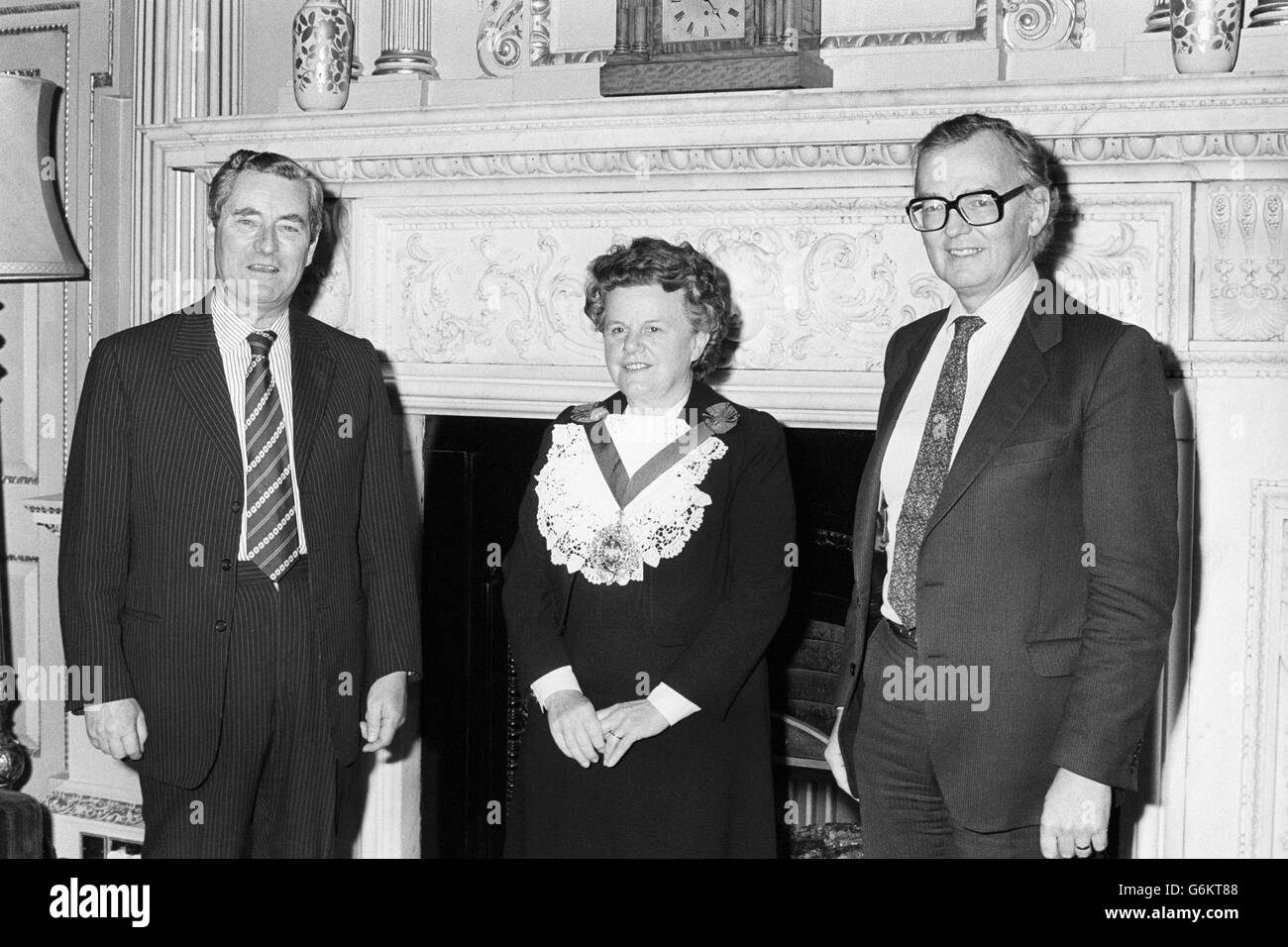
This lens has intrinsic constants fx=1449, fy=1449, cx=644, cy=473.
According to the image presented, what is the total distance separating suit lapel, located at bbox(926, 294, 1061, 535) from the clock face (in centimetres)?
102

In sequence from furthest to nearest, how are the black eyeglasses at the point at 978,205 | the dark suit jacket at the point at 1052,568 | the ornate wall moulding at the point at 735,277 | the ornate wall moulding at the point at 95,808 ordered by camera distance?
the ornate wall moulding at the point at 95,808, the ornate wall moulding at the point at 735,277, the black eyeglasses at the point at 978,205, the dark suit jacket at the point at 1052,568

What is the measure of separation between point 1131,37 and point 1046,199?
0.73 meters

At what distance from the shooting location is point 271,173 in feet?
8.15

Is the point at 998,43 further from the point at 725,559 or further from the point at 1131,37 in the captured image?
the point at 725,559

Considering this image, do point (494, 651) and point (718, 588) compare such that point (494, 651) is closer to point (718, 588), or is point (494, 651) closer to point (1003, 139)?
point (718, 588)

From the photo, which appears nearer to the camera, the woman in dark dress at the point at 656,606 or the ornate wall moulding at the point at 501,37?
the woman in dark dress at the point at 656,606

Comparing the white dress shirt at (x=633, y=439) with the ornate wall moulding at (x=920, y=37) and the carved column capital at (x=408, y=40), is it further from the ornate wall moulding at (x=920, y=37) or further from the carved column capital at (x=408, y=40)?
the carved column capital at (x=408, y=40)

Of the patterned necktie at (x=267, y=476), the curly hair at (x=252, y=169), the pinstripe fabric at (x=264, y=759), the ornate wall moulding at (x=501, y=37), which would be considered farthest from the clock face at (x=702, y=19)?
the pinstripe fabric at (x=264, y=759)

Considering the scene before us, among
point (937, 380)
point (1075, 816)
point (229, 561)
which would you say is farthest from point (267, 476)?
point (1075, 816)

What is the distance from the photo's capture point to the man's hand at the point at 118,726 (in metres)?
2.34

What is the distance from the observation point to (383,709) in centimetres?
248

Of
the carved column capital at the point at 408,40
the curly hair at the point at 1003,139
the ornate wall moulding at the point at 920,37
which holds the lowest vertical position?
the curly hair at the point at 1003,139

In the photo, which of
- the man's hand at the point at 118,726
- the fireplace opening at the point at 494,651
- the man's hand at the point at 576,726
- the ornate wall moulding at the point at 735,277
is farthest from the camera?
the fireplace opening at the point at 494,651

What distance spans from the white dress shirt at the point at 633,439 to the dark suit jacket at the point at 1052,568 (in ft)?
1.62
